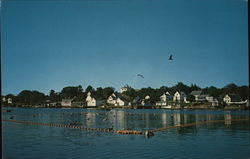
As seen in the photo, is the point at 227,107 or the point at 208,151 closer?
the point at 208,151

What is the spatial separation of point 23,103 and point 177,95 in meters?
83.5

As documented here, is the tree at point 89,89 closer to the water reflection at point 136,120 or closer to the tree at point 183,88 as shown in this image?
the tree at point 183,88

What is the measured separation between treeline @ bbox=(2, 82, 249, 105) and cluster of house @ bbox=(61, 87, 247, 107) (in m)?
1.69

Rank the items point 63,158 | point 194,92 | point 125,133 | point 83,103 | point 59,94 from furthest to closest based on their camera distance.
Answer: point 59,94 → point 83,103 → point 194,92 → point 125,133 → point 63,158

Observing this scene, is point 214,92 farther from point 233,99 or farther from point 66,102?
point 66,102

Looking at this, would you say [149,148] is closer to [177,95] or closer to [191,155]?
[191,155]

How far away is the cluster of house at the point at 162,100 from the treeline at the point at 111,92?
1690mm

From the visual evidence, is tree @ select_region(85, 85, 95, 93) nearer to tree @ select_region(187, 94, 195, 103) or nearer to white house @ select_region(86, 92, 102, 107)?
white house @ select_region(86, 92, 102, 107)

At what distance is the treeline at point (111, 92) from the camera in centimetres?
9533

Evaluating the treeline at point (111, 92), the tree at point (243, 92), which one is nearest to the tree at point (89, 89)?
the treeline at point (111, 92)

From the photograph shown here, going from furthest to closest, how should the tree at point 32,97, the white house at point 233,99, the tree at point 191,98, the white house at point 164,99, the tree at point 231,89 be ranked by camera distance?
the tree at point 32,97 < the white house at point 164,99 < the tree at point 191,98 < the tree at point 231,89 < the white house at point 233,99

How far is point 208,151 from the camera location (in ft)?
53.7

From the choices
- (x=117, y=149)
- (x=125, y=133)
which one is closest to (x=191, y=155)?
(x=117, y=149)

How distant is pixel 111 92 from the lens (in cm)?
12119
